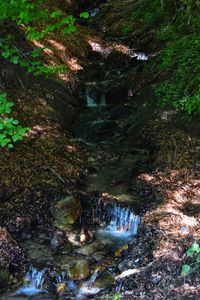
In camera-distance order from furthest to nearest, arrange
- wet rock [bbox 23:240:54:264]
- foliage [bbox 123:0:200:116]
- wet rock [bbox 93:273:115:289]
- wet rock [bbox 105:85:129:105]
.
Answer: wet rock [bbox 105:85:129:105] → foliage [bbox 123:0:200:116] → wet rock [bbox 23:240:54:264] → wet rock [bbox 93:273:115:289]

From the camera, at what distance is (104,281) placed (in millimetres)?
6059

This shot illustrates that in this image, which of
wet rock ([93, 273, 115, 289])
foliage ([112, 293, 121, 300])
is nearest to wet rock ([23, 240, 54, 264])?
wet rock ([93, 273, 115, 289])

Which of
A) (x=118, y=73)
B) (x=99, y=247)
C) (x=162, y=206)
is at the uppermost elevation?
(x=118, y=73)

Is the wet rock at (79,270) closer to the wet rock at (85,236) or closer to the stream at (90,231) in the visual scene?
the stream at (90,231)

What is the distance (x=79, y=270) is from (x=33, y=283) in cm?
70

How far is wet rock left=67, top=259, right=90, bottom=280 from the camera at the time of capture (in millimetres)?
6180

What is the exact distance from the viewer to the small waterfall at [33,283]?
239 inches

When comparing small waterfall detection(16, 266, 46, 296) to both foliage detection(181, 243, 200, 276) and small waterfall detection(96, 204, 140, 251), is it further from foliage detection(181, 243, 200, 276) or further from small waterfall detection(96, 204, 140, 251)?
foliage detection(181, 243, 200, 276)

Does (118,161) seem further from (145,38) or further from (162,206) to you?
(145,38)

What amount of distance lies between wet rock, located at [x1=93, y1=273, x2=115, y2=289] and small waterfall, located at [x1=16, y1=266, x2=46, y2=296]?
2.57ft

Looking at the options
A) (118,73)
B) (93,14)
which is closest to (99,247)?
(118,73)

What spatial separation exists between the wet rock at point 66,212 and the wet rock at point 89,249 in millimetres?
658

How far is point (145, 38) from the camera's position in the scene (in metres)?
14.2

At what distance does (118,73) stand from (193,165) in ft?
18.6
